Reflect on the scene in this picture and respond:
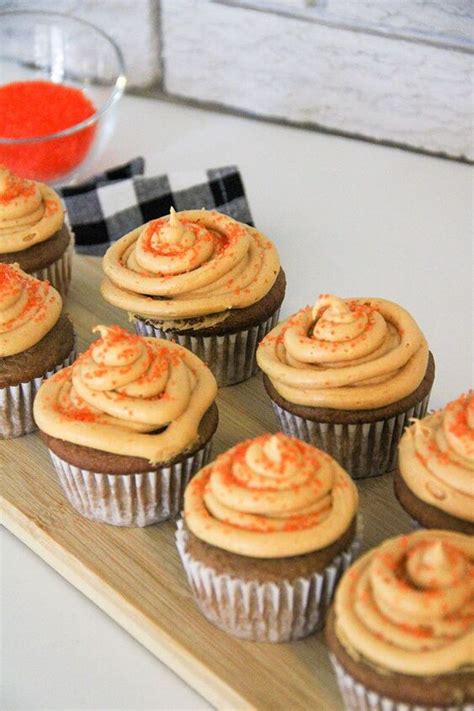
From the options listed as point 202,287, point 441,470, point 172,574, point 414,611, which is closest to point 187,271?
point 202,287

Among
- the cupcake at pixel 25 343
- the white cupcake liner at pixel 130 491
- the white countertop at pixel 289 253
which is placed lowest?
the white countertop at pixel 289 253

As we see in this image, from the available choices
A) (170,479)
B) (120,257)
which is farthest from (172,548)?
(120,257)

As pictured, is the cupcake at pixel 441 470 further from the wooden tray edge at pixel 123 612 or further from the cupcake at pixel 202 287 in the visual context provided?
the cupcake at pixel 202 287

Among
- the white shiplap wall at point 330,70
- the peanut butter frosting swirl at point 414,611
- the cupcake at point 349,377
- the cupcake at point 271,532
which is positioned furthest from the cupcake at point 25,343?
the white shiplap wall at point 330,70

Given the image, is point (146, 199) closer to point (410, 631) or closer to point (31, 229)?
point (31, 229)

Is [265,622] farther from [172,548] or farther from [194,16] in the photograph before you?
[194,16]

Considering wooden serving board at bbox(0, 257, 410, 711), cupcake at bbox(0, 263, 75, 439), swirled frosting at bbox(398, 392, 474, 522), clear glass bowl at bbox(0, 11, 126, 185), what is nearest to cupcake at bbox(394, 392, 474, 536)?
swirled frosting at bbox(398, 392, 474, 522)
